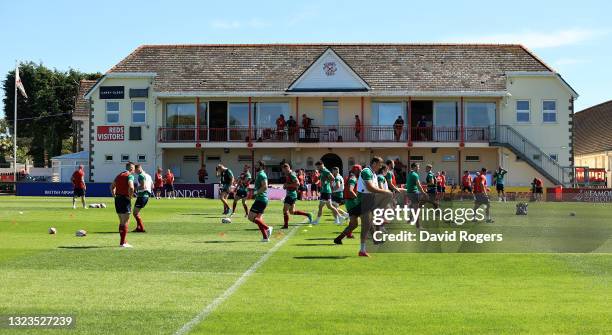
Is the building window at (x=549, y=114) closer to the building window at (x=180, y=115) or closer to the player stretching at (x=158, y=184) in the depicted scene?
the building window at (x=180, y=115)

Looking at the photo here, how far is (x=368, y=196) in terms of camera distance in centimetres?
1625

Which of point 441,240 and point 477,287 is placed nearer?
point 477,287

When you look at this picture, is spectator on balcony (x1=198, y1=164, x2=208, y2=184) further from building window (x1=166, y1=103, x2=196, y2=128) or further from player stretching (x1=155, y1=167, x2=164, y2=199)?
building window (x1=166, y1=103, x2=196, y2=128)

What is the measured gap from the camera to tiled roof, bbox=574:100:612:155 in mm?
68688

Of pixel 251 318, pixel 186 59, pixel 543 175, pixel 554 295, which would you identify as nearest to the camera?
pixel 251 318

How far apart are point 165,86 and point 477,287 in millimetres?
43570

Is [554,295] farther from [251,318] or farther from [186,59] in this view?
[186,59]

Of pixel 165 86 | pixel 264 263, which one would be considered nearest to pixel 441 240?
pixel 264 263

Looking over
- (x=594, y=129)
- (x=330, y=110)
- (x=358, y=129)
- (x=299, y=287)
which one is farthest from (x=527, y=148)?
(x=299, y=287)

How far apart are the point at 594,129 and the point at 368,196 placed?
61811mm

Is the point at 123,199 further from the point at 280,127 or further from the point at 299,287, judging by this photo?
the point at 280,127

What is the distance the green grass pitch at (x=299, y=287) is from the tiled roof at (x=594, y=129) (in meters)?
52.3

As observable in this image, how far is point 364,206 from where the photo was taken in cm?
1628

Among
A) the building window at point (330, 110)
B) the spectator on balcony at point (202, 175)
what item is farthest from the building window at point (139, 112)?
the building window at point (330, 110)
